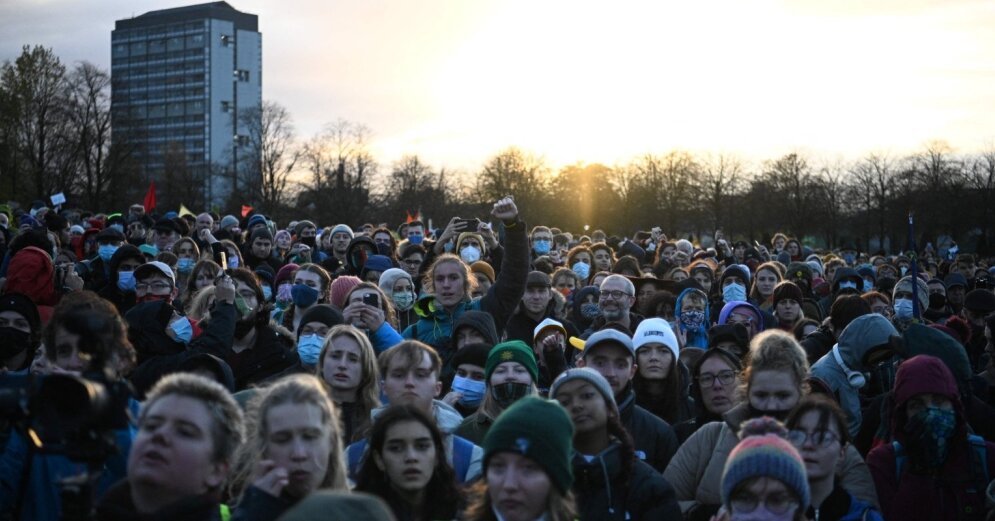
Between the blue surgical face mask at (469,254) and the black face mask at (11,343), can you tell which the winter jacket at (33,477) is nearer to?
the black face mask at (11,343)

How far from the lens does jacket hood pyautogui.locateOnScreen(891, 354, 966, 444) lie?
271 inches

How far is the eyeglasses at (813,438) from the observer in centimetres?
614

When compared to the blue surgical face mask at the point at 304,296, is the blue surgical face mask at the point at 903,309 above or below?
below

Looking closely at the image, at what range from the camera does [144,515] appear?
4.20 m

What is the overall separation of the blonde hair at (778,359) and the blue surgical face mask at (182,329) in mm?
4442

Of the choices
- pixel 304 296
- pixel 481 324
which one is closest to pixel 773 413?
pixel 481 324

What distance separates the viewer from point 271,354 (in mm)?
9016

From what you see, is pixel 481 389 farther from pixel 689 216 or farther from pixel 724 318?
pixel 689 216

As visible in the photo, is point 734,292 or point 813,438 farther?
point 734,292

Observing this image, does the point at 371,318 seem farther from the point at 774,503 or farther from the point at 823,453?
the point at 774,503

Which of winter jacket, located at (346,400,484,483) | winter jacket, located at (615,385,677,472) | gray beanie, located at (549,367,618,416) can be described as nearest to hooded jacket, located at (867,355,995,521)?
winter jacket, located at (615,385,677,472)

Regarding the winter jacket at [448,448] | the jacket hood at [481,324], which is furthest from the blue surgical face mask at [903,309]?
the winter jacket at [448,448]

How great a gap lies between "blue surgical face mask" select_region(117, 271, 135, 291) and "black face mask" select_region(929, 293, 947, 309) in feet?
36.4

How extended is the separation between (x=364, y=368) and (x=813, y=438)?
2742mm
